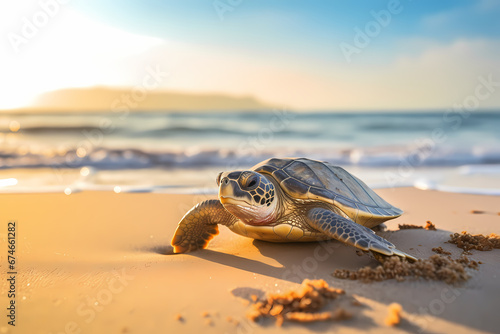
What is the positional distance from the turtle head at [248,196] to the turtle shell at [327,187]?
279 mm

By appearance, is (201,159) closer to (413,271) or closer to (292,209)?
(292,209)

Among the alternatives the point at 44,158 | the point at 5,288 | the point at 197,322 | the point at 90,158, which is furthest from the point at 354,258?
the point at 44,158

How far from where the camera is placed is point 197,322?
224 centimetres

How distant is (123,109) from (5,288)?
36478mm

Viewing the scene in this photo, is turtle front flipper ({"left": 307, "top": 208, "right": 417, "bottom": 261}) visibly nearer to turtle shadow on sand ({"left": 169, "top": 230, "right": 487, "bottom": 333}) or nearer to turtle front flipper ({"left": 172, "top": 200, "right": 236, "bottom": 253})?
turtle shadow on sand ({"left": 169, "top": 230, "right": 487, "bottom": 333})

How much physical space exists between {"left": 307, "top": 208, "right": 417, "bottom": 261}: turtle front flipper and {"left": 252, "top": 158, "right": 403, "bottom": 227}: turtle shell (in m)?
0.20

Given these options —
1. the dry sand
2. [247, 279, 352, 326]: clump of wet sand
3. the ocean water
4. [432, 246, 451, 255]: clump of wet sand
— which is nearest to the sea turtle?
the dry sand

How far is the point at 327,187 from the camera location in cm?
350

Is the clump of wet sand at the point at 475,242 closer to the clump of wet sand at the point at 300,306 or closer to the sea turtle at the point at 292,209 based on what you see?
the sea turtle at the point at 292,209

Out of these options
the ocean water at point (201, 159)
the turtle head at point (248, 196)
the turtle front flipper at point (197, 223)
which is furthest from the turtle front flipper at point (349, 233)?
the ocean water at point (201, 159)

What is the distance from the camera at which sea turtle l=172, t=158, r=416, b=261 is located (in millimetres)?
3057

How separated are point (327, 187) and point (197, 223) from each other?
1363mm

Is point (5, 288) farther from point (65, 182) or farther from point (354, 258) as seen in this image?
point (65, 182)

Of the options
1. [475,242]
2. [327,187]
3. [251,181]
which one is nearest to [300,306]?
[251,181]
